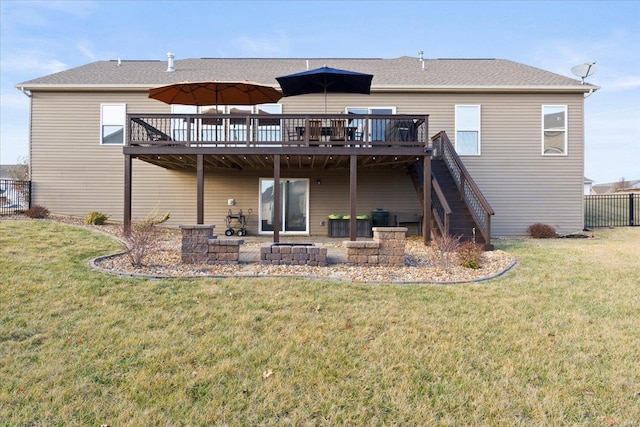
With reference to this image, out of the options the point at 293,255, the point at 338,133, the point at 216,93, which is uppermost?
the point at 216,93

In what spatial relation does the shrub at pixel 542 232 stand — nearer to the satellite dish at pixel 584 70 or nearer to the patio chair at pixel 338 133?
the satellite dish at pixel 584 70

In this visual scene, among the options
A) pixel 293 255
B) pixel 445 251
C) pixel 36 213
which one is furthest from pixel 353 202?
pixel 36 213

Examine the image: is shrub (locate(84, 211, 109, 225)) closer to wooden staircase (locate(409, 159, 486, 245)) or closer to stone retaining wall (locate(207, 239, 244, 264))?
stone retaining wall (locate(207, 239, 244, 264))

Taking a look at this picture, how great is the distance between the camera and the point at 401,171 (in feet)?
39.0

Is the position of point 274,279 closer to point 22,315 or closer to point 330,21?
point 22,315

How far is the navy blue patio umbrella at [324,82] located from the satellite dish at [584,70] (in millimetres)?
7484

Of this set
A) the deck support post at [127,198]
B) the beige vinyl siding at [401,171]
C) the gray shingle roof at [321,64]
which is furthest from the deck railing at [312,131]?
the gray shingle roof at [321,64]

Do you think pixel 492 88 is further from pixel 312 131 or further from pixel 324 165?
pixel 312 131

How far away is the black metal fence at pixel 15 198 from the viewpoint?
1151 cm

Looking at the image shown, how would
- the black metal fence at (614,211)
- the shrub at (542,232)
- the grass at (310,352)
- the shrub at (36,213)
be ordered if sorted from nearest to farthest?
the grass at (310,352), the shrub at (36,213), the shrub at (542,232), the black metal fence at (614,211)

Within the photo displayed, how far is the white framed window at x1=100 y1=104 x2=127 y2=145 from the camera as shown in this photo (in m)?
11.6

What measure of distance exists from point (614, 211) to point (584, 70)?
7.81 metres

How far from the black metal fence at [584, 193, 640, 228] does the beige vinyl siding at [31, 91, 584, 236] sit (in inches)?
159

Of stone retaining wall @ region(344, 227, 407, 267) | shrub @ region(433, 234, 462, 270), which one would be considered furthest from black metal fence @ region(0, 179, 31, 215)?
shrub @ region(433, 234, 462, 270)
